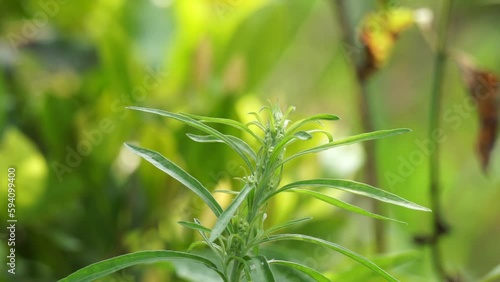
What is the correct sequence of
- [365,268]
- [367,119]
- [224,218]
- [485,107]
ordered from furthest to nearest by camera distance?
[367,119] → [485,107] → [365,268] → [224,218]

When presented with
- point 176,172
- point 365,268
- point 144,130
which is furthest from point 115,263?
point 144,130

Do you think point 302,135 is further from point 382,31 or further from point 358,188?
point 382,31

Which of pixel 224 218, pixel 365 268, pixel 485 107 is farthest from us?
pixel 485 107

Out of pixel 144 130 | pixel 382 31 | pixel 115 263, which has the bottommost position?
pixel 115 263

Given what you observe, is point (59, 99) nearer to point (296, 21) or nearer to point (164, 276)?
point (164, 276)

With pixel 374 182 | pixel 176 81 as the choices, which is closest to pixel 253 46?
pixel 176 81

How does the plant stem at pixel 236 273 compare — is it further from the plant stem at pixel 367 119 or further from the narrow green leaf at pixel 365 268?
the plant stem at pixel 367 119

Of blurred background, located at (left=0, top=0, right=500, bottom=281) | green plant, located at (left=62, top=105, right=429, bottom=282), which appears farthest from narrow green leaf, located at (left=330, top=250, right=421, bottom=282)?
green plant, located at (left=62, top=105, right=429, bottom=282)

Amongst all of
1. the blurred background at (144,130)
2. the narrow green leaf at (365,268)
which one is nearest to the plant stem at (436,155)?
the blurred background at (144,130)
